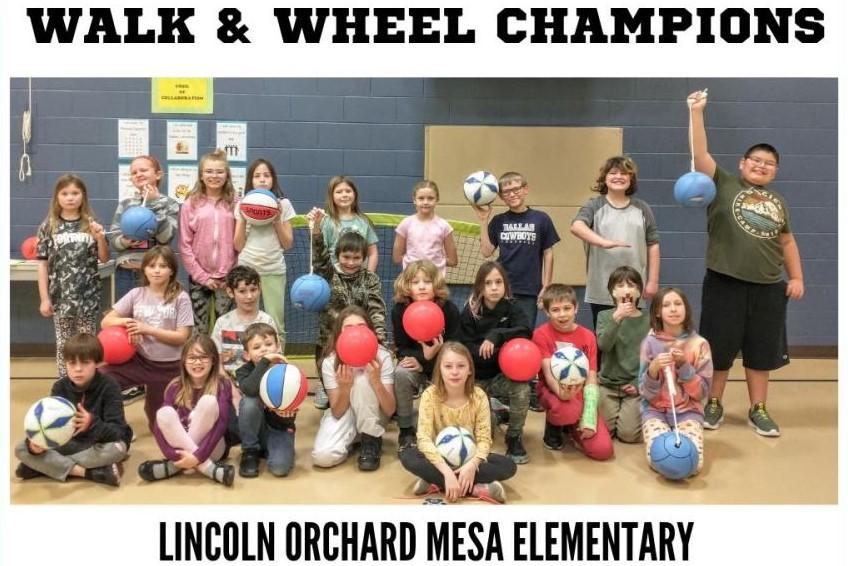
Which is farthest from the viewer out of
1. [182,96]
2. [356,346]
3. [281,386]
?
[182,96]

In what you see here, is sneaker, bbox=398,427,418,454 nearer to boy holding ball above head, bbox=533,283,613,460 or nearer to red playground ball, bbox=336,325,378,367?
red playground ball, bbox=336,325,378,367

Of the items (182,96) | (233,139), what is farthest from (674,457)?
(182,96)

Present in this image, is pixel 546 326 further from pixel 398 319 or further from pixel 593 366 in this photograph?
pixel 398 319

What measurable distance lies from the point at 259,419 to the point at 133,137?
3122 mm

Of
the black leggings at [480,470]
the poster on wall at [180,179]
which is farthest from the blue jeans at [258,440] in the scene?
the poster on wall at [180,179]

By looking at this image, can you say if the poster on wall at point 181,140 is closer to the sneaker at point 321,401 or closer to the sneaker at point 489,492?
the sneaker at point 321,401

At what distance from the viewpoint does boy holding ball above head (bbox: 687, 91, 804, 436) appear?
14.5ft

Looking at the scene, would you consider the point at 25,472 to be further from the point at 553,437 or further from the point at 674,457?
the point at 674,457

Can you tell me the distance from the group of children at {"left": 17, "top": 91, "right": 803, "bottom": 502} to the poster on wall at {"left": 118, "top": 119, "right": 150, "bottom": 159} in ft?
4.34

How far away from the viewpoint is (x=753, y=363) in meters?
4.54

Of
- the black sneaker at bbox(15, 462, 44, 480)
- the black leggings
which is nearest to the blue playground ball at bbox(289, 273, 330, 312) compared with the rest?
the black leggings

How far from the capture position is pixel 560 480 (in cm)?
377

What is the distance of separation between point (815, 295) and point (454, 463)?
4237 mm

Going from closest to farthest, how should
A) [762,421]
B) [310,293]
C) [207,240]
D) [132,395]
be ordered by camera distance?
[310,293] < [762,421] < [207,240] < [132,395]
